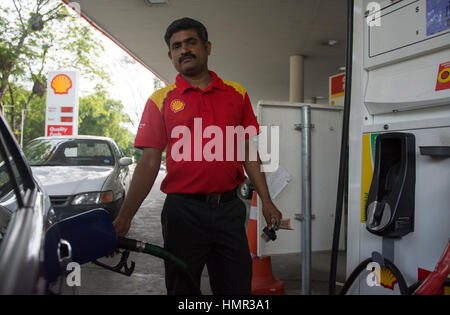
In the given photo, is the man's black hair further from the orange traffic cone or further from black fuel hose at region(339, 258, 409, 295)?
the orange traffic cone

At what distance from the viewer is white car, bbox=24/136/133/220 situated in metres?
5.00

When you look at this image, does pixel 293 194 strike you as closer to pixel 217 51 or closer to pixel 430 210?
pixel 430 210

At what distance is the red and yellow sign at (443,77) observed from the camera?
1.55 meters

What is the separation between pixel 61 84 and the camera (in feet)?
41.8

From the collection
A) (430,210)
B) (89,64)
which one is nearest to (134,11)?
(430,210)

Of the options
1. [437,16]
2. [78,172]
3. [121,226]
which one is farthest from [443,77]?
[78,172]

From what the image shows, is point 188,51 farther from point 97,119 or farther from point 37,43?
point 97,119

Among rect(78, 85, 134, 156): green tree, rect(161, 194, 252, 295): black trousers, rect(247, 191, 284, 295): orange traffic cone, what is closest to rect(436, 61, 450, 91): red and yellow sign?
rect(161, 194, 252, 295): black trousers

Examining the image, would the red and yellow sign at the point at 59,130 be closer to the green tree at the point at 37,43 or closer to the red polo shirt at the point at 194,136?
the green tree at the point at 37,43

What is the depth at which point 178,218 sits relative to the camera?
1916 millimetres

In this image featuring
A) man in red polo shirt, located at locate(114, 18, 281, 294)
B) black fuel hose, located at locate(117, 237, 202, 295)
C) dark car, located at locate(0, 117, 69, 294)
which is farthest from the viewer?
man in red polo shirt, located at locate(114, 18, 281, 294)

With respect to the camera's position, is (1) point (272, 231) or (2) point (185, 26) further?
(2) point (185, 26)

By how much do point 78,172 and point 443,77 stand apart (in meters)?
5.13

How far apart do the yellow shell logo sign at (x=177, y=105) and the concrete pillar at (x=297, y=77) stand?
7.66 meters
